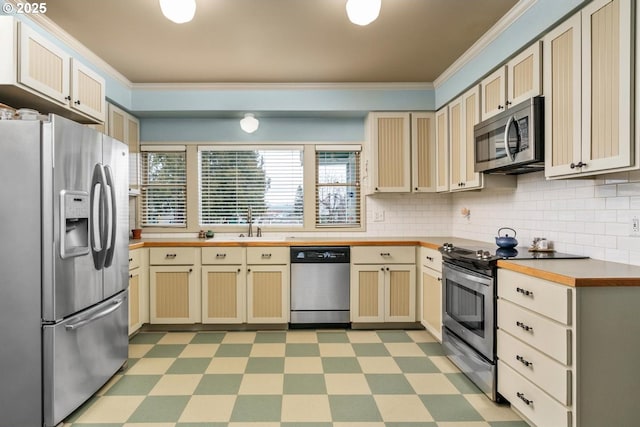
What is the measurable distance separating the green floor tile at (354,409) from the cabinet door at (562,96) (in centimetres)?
176

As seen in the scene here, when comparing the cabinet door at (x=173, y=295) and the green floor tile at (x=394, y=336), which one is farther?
the cabinet door at (x=173, y=295)

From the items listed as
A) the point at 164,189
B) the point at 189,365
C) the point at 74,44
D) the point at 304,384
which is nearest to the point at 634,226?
the point at 304,384

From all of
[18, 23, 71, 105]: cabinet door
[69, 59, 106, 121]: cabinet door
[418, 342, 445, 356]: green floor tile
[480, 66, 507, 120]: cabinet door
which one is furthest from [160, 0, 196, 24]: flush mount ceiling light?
[418, 342, 445, 356]: green floor tile

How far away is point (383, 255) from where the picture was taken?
13.1ft

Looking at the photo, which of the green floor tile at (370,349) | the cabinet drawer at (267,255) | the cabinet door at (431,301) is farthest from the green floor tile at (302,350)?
the cabinet door at (431,301)

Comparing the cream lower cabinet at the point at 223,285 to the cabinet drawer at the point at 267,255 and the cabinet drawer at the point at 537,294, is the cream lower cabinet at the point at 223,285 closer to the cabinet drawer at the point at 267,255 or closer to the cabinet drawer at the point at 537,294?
the cabinet drawer at the point at 267,255

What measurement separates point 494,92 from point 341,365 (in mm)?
2398

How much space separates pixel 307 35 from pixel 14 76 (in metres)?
1.91

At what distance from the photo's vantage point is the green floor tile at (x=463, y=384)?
8.63 ft

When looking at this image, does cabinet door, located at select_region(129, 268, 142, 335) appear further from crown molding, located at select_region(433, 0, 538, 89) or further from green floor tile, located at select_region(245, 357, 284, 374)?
crown molding, located at select_region(433, 0, 538, 89)

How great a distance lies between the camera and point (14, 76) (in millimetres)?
2195

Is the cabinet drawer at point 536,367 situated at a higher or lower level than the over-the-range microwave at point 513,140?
lower

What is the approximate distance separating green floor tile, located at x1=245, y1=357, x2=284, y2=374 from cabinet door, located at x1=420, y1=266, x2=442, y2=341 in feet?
4.50

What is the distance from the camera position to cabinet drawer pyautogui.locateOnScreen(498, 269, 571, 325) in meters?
1.85
